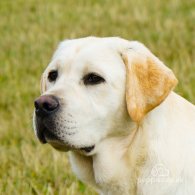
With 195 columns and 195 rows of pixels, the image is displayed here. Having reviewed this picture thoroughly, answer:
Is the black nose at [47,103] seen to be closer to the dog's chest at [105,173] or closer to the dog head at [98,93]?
the dog head at [98,93]

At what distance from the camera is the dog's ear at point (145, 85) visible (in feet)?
15.9

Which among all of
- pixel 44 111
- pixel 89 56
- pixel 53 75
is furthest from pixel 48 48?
A: pixel 44 111

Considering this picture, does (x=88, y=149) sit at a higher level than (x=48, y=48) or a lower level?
higher

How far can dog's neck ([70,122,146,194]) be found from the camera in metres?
4.94

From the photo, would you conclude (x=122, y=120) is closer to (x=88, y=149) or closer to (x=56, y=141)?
(x=88, y=149)

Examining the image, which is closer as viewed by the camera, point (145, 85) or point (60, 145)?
point (145, 85)

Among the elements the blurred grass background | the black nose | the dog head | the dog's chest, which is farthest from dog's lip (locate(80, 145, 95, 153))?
the blurred grass background

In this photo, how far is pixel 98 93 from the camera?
4992 mm

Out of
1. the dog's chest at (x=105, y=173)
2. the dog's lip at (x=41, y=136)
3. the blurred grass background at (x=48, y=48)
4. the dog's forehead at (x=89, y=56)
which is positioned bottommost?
the blurred grass background at (x=48, y=48)

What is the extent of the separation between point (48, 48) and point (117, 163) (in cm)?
676

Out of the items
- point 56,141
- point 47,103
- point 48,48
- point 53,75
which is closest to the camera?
point 47,103

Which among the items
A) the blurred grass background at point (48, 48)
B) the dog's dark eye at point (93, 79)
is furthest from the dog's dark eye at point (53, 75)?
the blurred grass background at point (48, 48)

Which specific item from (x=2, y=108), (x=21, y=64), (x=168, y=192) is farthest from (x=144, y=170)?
(x=21, y=64)

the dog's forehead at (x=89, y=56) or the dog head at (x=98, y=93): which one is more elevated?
the dog's forehead at (x=89, y=56)
